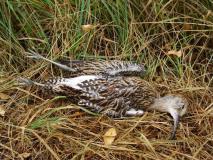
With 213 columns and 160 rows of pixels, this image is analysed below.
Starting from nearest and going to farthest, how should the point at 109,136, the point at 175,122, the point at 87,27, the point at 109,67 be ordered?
the point at 109,136 → the point at 175,122 → the point at 109,67 → the point at 87,27

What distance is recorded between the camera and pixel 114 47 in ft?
17.8

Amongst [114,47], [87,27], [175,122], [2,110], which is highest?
[87,27]

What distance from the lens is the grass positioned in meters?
4.97

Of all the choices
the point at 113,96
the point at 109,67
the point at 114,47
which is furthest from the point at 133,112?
the point at 114,47

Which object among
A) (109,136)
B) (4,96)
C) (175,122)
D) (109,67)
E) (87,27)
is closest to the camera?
(109,136)

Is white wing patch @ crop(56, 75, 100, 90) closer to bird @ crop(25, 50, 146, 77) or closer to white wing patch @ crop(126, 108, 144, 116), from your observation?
bird @ crop(25, 50, 146, 77)

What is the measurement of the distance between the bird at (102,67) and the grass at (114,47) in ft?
0.39

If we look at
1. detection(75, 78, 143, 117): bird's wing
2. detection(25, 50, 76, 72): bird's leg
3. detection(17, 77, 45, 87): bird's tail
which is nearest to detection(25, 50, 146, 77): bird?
detection(25, 50, 76, 72): bird's leg

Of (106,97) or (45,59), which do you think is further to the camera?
(45,59)

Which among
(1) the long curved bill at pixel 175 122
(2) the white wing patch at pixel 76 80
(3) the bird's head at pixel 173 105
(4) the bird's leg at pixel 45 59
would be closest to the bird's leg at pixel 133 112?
(3) the bird's head at pixel 173 105

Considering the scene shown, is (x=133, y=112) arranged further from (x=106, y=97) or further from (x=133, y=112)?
(x=106, y=97)

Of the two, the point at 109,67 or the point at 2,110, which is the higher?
the point at 109,67

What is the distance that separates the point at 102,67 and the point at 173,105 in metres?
0.70

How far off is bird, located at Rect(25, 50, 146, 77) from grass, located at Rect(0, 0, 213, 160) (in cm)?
12
